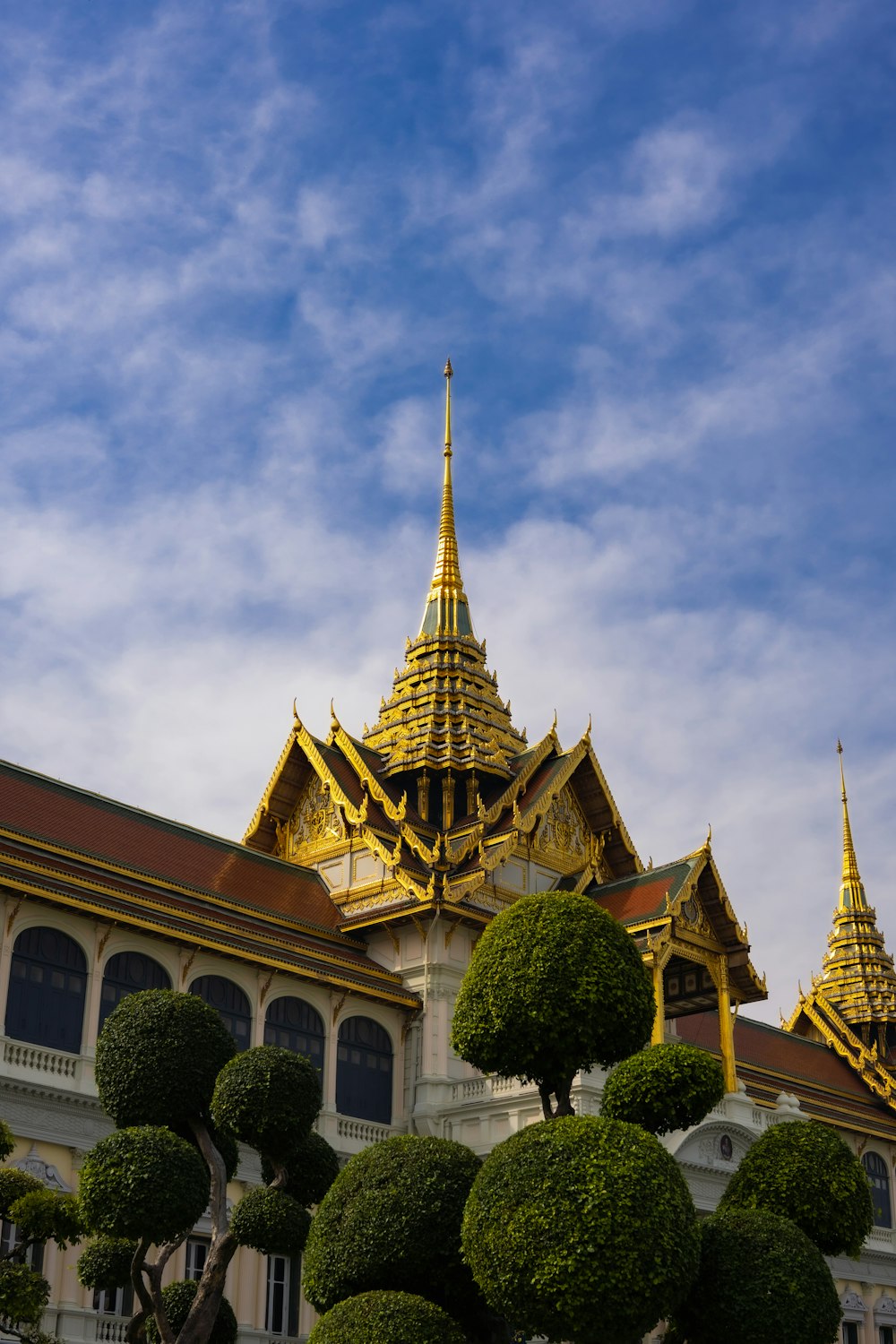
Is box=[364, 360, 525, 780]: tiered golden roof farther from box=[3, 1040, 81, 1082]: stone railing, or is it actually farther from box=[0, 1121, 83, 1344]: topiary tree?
box=[0, 1121, 83, 1344]: topiary tree

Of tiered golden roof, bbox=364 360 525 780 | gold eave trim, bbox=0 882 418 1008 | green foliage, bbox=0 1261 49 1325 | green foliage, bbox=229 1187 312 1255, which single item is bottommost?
green foliage, bbox=0 1261 49 1325

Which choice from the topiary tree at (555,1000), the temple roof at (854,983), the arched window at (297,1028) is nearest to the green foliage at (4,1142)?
the topiary tree at (555,1000)

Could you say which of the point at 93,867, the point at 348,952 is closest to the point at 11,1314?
the point at 93,867

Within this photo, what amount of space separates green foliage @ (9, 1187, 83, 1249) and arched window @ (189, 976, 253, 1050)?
386 inches

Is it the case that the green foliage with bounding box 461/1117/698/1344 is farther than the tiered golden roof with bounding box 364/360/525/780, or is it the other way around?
the tiered golden roof with bounding box 364/360/525/780

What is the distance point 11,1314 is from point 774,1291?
29.4ft

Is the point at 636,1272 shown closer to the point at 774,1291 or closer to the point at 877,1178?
the point at 774,1291

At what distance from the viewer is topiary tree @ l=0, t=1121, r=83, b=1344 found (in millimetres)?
18609

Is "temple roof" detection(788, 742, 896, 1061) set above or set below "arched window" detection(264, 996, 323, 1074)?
above

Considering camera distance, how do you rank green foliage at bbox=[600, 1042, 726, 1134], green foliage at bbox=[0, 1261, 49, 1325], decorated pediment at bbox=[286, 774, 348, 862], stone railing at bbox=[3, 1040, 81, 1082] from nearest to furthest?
green foliage at bbox=[600, 1042, 726, 1134] → green foliage at bbox=[0, 1261, 49, 1325] → stone railing at bbox=[3, 1040, 81, 1082] → decorated pediment at bbox=[286, 774, 348, 862]

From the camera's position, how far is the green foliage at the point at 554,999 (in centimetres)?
1579

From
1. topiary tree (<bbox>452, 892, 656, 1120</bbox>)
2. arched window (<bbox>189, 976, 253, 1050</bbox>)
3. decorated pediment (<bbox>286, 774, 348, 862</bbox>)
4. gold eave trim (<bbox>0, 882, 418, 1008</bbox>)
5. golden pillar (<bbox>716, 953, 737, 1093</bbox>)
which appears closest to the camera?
topiary tree (<bbox>452, 892, 656, 1120</bbox>)

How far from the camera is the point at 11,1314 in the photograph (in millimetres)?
18672

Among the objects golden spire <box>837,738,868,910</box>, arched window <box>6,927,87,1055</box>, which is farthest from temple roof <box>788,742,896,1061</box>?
arched window <box>6,927,87,1055</box>
